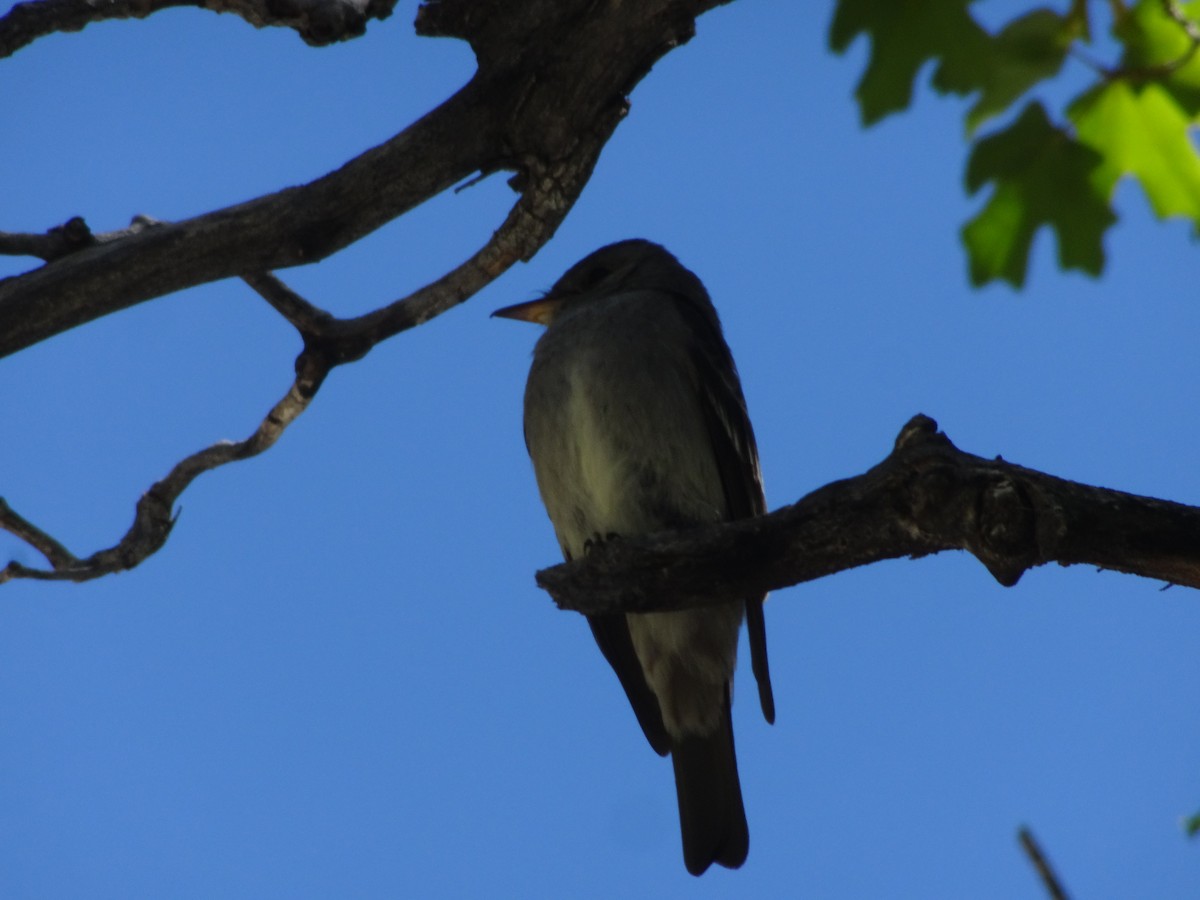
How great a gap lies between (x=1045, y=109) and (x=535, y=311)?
4504 millimetres

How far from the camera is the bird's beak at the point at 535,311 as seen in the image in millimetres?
6743

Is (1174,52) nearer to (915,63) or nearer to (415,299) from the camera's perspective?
(915,63)

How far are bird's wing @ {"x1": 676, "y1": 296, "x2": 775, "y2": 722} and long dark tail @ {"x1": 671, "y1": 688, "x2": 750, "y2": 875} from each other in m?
0.36

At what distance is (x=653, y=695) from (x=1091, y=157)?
4080 millimetres

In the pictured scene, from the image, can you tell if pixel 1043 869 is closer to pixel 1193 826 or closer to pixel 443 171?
pixel 1193 826

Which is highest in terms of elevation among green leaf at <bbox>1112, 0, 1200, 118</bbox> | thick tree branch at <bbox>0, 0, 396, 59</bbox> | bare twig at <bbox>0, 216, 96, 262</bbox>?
thick tree branch at <bbox>0, 0, 396, 59</bbox>

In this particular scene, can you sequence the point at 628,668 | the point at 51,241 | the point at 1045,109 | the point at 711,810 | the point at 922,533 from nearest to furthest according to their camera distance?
1. the point at 1045,109
2. the point at 922,533
3. the point at 51,241
4. the point at 711,810
5. the point at 628,668

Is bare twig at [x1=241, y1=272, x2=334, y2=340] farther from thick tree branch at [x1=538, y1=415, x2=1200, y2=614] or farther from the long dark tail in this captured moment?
the long dark tail

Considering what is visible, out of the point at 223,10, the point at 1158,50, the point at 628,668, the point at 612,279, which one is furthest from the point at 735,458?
the point at 1158,50

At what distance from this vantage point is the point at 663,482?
5.38 meters

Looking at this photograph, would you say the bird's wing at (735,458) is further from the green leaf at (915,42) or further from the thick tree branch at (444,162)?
the green leaf at (915,42)

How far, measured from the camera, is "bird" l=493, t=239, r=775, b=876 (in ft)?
17.7

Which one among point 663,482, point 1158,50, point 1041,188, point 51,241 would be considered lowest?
point 1041,188

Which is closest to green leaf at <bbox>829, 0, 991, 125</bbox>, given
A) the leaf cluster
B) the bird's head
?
the leaf cluster
